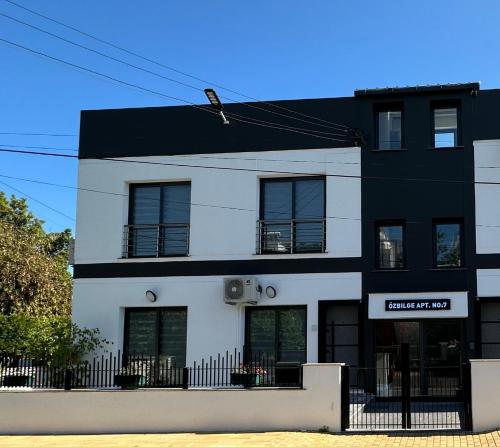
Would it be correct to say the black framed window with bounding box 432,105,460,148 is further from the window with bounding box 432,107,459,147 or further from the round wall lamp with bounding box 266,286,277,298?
the round wall lamp with bounding box 266,286,277,298

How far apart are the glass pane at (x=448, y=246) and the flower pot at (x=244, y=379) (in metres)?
5.64

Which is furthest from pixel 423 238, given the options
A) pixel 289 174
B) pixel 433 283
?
pixel 289 174

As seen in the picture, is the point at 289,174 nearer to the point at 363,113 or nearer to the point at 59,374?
the point at 363,113

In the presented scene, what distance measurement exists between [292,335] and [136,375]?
14.3 feet

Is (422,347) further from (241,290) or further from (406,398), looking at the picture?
(241,290)

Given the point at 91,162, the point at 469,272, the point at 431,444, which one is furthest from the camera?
the point at 91,162

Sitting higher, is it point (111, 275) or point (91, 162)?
point (91, 162)

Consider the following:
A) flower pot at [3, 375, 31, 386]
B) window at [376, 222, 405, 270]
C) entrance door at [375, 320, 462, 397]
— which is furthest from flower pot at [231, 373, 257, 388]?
window at [376, 222, 405, 270]

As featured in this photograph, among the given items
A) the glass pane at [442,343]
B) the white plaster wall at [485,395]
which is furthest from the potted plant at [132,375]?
the white plaster wall at [485,395]

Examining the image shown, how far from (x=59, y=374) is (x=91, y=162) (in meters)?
6.75

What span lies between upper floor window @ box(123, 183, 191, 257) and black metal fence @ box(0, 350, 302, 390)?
342cm

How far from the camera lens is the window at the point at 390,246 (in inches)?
739

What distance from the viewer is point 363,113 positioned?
19.3 metres

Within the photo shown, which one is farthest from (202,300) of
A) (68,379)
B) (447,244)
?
(447,244)
